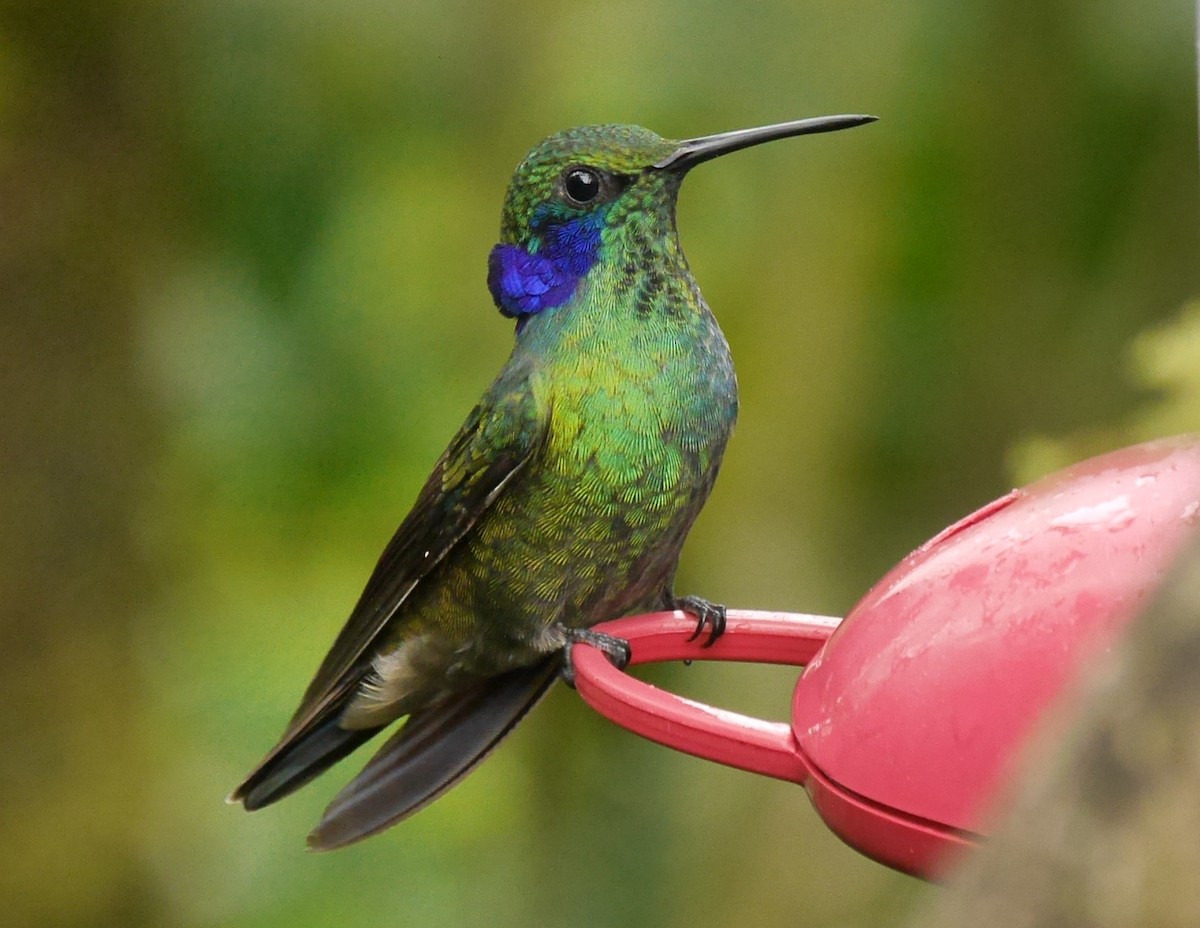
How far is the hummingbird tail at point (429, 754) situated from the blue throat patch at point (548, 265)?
0.64 metres

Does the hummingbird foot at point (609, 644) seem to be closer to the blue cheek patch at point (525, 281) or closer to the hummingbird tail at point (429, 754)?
the hummingbird tail at point (429, 754)

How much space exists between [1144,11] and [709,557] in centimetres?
174

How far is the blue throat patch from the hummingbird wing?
15cm

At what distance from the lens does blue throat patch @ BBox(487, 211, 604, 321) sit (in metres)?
2.72

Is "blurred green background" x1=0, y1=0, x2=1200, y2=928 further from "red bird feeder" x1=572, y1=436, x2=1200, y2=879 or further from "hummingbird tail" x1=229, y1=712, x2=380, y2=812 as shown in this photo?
"red bird feeder" x1=572, y1=436, x2=1200, y2=879

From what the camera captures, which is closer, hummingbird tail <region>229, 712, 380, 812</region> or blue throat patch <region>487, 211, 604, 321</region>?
blue throat patch <region>487, 211, 604, 321</region>

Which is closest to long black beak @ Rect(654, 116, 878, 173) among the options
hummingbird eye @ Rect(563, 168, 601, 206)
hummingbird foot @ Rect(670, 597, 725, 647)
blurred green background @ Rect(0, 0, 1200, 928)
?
hummingbird eye @ Rect(563, 168, 601, 206)

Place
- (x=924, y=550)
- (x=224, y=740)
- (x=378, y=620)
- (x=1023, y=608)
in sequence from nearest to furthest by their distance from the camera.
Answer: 1. (x=1023, y=608)
2. (x=924, y=550)
3. (x=378, y=620)
4. (x=224, y=740)

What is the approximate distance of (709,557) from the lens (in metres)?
4.22

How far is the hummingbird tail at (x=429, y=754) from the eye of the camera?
106 inches

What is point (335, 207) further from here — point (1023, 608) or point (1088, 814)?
point (1088, 814)

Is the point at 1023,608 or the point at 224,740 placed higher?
the point at 1023,608

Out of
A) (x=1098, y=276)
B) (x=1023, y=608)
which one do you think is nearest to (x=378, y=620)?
(x=1023, y=608)

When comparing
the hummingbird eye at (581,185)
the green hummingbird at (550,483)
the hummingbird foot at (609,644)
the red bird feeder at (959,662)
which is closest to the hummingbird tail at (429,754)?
the green hummingbird at (550,483)
